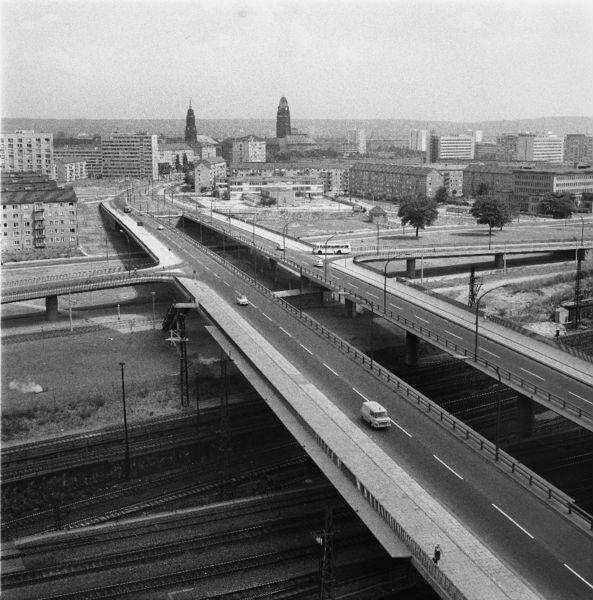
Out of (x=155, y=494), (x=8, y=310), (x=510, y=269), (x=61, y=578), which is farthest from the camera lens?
(x=510, y=269)

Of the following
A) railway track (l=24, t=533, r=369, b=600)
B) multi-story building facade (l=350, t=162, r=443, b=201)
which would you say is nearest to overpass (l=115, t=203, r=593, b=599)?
railway track (l=24, t=533, r=369, b=600)

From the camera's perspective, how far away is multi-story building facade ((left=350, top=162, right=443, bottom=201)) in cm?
15162

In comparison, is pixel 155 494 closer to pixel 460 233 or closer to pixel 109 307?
pixel 109 307

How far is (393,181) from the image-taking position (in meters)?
159

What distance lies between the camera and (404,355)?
51.2 metres

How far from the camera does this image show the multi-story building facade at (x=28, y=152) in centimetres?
16188

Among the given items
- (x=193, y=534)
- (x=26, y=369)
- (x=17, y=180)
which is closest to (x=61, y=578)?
(x=193, y=534)

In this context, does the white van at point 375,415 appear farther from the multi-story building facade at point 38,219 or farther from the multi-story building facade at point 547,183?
the multi-story building facade at point 547,183

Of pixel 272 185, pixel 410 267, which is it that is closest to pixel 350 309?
pixel 410 267

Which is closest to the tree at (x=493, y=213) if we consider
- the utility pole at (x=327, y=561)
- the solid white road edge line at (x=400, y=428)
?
the solid white road edge line at (x=400, y=428)

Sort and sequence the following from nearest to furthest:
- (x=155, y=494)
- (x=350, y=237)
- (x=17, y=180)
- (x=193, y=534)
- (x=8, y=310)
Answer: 1. (x=193, y=534)
2. (x=155, y=494)
3. (x=8, y=310)
4. (x=350, y=237)
5. (x=17, y=180)

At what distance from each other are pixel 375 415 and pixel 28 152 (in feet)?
504

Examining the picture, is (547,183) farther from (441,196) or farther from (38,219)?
(38,219)

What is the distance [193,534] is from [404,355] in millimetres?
25012
